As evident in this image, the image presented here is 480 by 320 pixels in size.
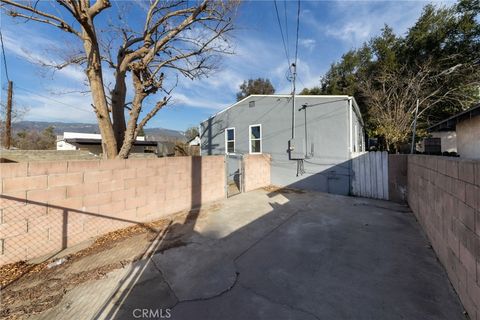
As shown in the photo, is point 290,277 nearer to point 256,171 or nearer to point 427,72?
point 256,171

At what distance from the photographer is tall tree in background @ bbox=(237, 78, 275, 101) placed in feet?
83.4

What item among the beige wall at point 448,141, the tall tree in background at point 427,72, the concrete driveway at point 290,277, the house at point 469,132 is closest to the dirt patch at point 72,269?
the concrete driveway at point 290,277

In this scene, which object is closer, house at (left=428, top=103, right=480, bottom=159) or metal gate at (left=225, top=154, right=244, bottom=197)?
house at (left=428, top=103, right=480, bottom=159)

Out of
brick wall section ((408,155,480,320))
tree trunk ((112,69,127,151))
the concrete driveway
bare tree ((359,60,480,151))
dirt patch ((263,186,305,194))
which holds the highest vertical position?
bare tree ((359,60,480,151))

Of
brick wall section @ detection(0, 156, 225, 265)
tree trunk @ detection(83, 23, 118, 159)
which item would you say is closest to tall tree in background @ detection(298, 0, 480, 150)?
brick wall section @ detection(0, 156, 225, 265)

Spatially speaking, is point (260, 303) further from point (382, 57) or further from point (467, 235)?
point (382, 57)

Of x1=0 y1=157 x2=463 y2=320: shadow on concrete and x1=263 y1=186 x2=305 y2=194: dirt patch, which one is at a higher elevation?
x1=263 y1=186 x2=305 y2=194: dirt patch

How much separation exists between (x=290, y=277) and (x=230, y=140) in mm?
9252

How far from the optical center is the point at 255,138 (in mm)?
10883

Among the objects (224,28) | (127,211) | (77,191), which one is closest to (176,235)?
(127,211)

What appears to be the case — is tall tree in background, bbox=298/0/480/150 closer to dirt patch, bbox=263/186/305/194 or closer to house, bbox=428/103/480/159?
house, bbox=428/103/480/159

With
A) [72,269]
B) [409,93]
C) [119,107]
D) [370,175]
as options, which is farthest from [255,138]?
[409,93]

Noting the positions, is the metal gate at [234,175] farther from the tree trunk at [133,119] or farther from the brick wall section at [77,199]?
the tree trunk at [133,119]

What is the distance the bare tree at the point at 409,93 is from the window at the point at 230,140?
853 cm
